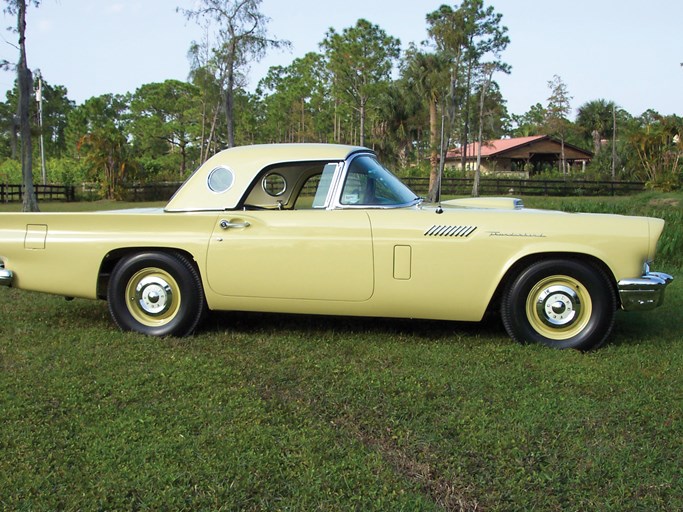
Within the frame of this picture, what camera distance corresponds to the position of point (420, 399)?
11.2 feet

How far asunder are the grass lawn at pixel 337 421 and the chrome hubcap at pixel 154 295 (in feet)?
0.86

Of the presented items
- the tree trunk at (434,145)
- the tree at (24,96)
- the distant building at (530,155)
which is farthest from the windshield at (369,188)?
the distant building at (530,155)

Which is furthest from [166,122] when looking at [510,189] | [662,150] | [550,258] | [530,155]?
[550,258]

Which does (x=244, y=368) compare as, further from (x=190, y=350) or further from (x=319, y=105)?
(x=319, y=105)

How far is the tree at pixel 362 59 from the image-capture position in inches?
1608

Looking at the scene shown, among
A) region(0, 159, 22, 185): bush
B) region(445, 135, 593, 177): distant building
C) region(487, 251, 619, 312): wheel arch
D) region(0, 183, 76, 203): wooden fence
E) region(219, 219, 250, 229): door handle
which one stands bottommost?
region(487, 251, 619, 312): wheel arch

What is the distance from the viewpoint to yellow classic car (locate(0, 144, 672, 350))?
4266mm

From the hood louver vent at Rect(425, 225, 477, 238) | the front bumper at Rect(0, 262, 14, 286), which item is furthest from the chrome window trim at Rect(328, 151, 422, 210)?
the front bumper at Rect(0, 262, 14, 286)

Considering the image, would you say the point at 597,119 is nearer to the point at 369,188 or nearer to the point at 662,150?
the point at 662,150

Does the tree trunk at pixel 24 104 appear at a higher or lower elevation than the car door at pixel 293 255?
higher

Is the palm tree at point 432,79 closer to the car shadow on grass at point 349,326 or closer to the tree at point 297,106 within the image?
the tree at point 297,106

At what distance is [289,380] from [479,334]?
174cm

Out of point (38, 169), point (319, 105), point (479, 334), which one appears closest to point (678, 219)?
point (479, 334)

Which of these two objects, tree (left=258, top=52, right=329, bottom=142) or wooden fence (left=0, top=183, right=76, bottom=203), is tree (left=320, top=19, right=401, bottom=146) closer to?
tree (left=258, top=52, right=329, bottom=142)
